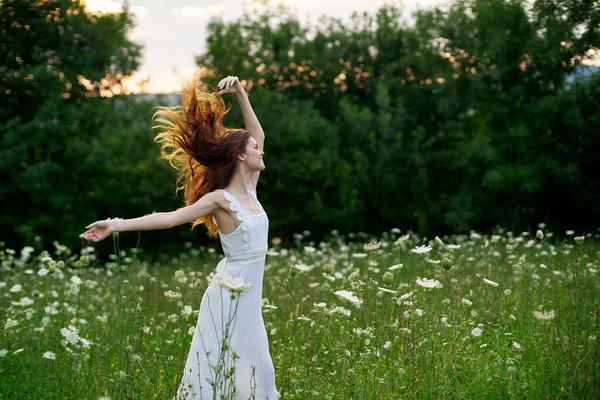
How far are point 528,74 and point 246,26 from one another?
542 inches

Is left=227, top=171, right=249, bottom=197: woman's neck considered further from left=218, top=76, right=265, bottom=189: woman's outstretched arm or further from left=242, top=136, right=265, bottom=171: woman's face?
left=218, top=76, right=265, bottom=189: woman's outstretched arm

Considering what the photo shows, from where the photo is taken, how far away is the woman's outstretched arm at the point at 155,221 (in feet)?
11.2

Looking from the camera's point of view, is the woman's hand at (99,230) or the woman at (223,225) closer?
the woman's hand at (99,230)

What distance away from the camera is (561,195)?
21359 mm

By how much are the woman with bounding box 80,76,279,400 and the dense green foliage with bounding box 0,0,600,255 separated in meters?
14.8

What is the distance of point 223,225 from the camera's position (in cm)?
405

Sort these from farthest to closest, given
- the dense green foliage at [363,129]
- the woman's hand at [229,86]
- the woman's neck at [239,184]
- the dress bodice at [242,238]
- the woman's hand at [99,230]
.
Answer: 1. the dense green foliage at [363,129]
2. the woman's hand at [229,86]
3. the woman's neck at [239,184]
4. the dress bodice at [242,238]
5. the woman's hand at [99,230]

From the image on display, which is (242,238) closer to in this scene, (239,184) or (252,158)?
(239,184)

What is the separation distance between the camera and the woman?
3.76 metres

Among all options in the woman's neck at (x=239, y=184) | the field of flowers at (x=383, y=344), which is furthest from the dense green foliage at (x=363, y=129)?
the woman's neck at (x=239, y=184)

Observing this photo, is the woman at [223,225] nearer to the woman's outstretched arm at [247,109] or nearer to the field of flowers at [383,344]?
the woman's outstretched arm at [247,109]

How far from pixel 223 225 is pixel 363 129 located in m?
20.8

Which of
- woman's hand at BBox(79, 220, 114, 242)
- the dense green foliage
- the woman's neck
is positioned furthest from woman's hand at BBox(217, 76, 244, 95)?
the dense green foliage

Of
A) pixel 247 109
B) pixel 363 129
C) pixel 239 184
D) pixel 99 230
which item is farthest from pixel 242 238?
pixel 363 129
